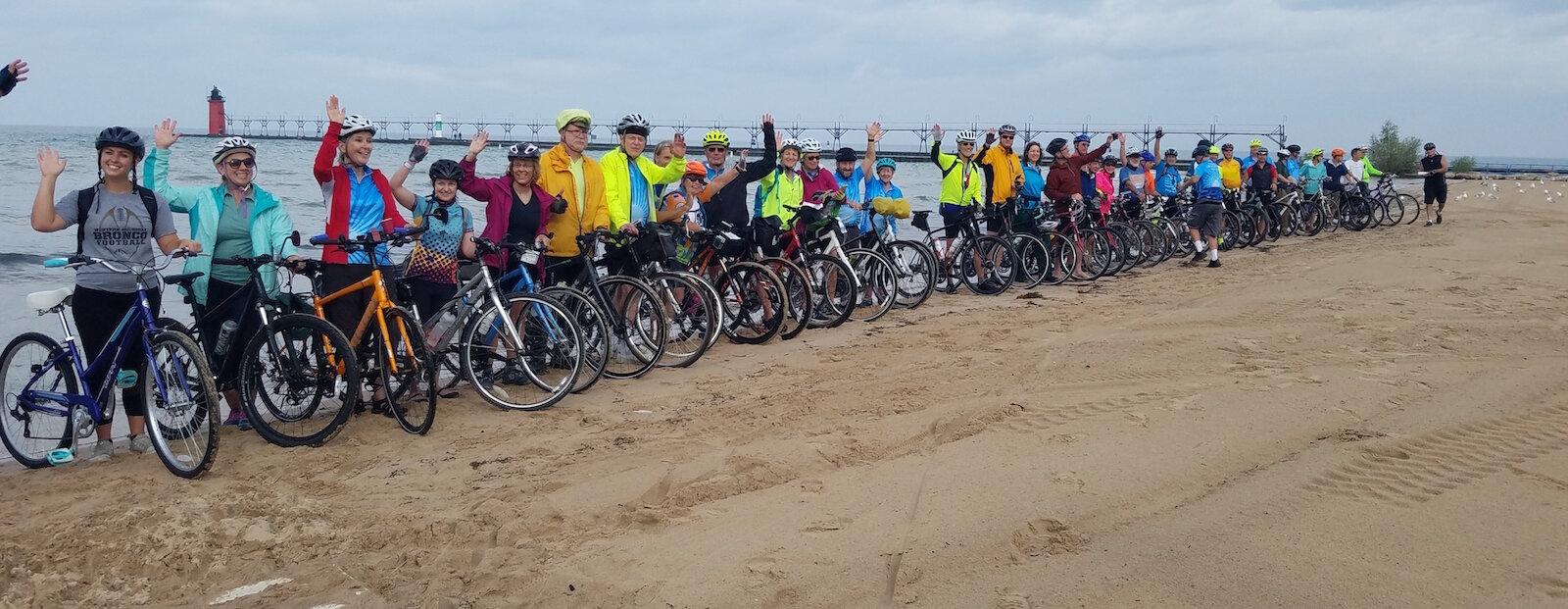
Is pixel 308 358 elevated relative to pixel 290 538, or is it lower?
elevated

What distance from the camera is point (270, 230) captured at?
5.34 meters

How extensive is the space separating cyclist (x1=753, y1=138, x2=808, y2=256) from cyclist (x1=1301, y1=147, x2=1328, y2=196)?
11.9 m

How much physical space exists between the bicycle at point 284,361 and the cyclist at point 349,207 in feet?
0.67

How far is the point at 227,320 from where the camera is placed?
5.23 meters

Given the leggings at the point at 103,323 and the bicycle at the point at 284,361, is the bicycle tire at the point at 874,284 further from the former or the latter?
the leggings at the point at 103,323

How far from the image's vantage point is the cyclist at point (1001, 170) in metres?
10.8

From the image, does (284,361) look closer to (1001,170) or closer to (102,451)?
(102,451)

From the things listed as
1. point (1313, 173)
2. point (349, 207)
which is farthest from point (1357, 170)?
point (349, 207)

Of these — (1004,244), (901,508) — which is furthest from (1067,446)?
(1004,244)

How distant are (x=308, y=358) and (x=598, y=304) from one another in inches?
66.6

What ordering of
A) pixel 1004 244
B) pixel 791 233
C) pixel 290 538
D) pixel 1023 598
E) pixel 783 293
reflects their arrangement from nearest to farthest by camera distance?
pixel 1023 598
pixel 290 538
pixel 783 293
pixel 791 233
pixel 1004 244

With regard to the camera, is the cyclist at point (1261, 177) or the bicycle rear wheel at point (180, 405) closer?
the bicycle rear wheel at point (180, 405)

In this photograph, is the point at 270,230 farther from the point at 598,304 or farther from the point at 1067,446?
the point at 1067,446

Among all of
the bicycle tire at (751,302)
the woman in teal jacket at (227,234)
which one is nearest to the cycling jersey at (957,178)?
the bicycle tire at (751,302)
